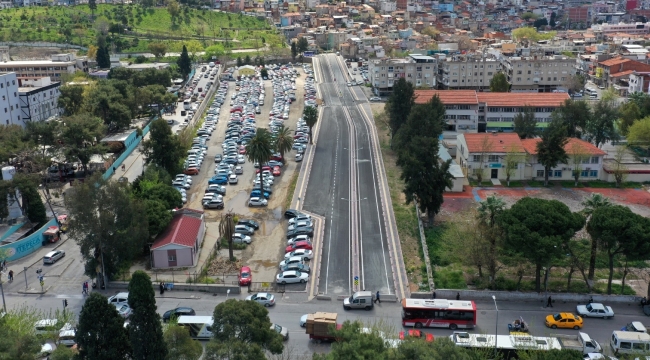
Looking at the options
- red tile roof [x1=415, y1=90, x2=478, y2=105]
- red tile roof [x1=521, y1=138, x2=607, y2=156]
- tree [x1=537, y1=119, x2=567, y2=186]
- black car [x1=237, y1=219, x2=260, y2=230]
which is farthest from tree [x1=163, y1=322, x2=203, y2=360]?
red tile roof [x1=415, y1=90, x2=478, y2=105]

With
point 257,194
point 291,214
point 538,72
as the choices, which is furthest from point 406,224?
point 538,72

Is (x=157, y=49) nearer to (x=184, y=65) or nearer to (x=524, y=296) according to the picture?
(x=184, y=65)

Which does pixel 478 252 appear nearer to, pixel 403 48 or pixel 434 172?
pixel 434 172

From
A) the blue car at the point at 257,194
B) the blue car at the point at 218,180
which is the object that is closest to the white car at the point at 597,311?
the blue car at the point at 257,194

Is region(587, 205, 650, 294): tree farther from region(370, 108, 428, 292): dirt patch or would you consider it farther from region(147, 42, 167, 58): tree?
region(147, 42, 167, 58): tree

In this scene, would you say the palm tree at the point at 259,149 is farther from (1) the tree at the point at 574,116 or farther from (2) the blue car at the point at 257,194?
(1) the tree at the point at 574,116

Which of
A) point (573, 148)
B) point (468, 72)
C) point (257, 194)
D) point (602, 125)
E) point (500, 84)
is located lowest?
point (257, 194)

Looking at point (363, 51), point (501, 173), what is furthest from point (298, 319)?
point (363, 51)
